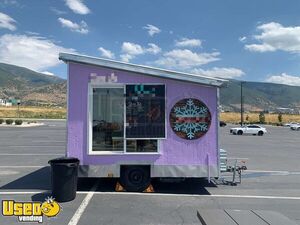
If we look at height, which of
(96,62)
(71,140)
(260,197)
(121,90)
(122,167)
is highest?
(96,62)

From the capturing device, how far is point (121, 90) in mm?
9297

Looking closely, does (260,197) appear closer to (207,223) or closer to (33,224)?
(207,223)

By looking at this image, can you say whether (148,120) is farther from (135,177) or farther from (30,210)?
(30,210)

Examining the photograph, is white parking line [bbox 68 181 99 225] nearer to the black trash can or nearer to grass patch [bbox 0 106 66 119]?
the black trash can

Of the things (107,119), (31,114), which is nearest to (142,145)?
(107,119)

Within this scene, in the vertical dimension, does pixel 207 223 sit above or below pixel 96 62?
below

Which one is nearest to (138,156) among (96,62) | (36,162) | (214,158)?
(214,158)

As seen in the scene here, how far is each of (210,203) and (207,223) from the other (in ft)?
9.77

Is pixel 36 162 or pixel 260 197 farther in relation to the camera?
pixel 36 162

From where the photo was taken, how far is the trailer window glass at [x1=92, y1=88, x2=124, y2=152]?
928 centimetres

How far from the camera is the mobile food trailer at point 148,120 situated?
9.02 meters

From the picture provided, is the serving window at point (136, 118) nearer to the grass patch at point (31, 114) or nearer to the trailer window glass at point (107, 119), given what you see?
the trailer window glass at point (107, 119)

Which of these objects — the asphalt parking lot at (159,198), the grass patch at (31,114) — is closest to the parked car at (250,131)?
the asphalt parking lot at (159,198)

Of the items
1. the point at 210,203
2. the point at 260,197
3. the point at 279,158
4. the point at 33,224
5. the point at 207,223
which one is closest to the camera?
the point at 207,223
